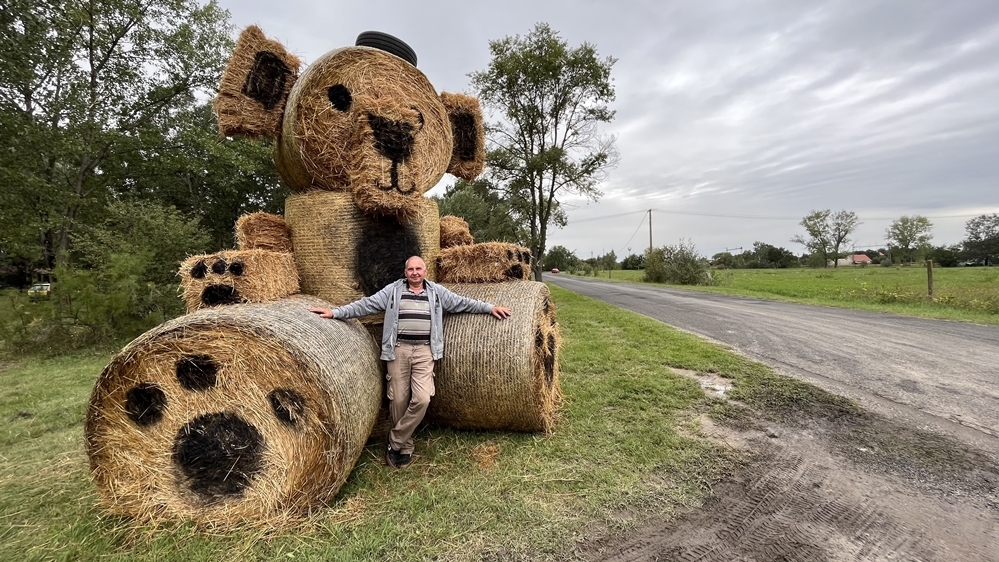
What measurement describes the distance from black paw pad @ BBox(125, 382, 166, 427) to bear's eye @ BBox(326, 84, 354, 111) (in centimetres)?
243

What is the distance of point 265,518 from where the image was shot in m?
2.43

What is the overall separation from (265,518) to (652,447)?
2.83m

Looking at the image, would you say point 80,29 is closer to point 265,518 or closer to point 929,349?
point 265,518

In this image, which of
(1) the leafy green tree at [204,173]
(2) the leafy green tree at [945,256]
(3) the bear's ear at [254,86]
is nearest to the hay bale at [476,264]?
(3) the bear's ear at [254,86]

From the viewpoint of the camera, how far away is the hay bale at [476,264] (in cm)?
414

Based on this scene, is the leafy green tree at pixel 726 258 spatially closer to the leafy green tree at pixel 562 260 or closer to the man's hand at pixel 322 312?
the leafy green tree at pixel 562 260

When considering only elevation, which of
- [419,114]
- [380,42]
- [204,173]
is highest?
[204,173]

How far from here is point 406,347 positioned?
3.24m

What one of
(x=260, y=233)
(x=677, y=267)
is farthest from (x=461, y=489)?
(x=677, y=267)

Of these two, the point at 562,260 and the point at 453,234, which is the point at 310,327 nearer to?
the point at 453,234

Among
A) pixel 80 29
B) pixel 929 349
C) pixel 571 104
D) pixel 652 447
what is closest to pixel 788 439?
pixel 652 447

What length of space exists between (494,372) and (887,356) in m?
7.07

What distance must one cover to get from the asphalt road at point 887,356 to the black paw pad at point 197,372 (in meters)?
5.82

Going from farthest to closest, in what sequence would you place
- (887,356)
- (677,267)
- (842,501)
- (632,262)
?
(632,262) < (677,267) < (887,356) < (842,501)
